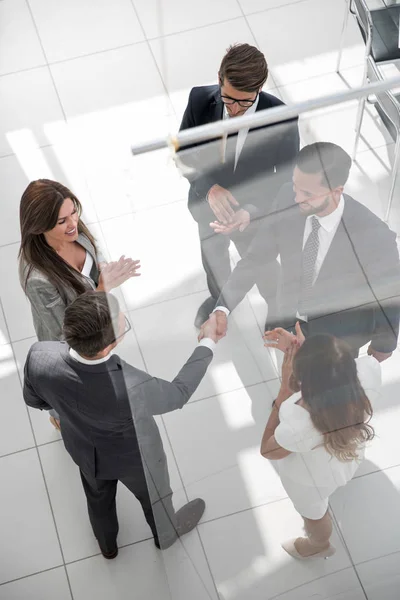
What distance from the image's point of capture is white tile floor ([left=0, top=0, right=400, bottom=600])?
184cm

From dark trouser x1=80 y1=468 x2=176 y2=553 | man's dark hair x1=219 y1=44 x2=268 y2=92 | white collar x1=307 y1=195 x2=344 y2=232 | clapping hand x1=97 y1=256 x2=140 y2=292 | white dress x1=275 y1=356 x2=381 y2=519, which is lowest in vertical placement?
dark trouser x1=80 y1=468 x2=176 y2=553

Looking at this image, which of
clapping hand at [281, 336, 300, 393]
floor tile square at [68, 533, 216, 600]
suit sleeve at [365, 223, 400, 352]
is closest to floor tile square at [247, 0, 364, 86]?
suit sleeve at [365, 223, 400, 352]

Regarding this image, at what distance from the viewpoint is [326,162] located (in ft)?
6.56

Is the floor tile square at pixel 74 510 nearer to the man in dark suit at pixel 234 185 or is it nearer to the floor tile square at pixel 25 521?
the floor tile square at pixel 25 521

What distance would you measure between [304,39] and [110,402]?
8.91 ft

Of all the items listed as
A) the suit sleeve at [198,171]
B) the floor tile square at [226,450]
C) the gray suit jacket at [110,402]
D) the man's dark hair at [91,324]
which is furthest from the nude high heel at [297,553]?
the suit sleeve at [198,171]

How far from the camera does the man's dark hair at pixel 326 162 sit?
6.50 ft

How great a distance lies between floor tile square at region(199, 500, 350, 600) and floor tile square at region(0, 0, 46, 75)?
116 inches

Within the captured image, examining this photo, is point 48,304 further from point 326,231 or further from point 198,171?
point 326,231

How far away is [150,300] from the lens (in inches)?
76.2

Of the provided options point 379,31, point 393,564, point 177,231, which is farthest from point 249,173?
point 379,31

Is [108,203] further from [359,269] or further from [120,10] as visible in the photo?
[120,10]

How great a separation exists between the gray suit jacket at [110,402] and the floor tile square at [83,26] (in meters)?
2.41

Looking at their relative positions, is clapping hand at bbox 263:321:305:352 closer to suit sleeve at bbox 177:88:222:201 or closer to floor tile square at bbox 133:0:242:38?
suit sleeve at bbox 177:88:222:201
